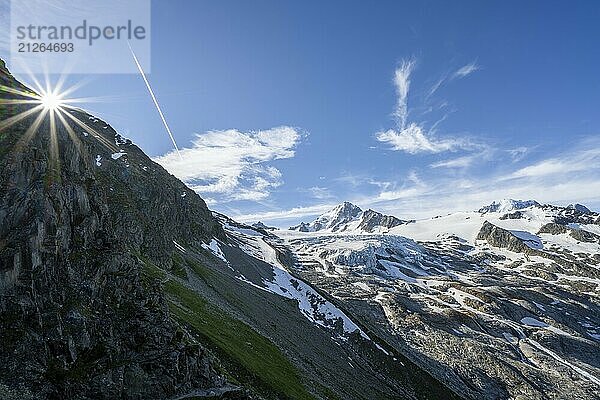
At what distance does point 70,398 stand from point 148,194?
9597 centimetres

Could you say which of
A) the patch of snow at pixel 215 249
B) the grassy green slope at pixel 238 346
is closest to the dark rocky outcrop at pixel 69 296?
the grassy green slope at pixel 238 346

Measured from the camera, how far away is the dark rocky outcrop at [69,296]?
33812 mm

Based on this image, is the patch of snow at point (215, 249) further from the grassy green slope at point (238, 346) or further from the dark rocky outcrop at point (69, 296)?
the dark rocky outcrop at point (69, 296)

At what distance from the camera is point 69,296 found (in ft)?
124

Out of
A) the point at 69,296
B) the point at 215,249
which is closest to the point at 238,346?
the point at 69,296

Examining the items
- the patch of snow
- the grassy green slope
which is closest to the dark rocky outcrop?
the grassy green slope

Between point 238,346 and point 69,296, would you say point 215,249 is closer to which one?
point 238,346

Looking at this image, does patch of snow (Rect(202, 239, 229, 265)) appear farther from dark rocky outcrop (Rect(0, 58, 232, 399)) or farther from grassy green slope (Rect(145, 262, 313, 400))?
dark rocky outcrop (Rect(0, 58, 232, 399))

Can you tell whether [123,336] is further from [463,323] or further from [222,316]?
[463,323]

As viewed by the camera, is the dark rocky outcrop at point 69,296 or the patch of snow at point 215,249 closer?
the dark rocky outcrop at point 69,296

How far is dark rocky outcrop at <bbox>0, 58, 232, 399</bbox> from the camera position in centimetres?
3381

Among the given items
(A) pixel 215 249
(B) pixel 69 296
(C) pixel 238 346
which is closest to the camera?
(B) pixel 69 296

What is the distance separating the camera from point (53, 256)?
38.8m

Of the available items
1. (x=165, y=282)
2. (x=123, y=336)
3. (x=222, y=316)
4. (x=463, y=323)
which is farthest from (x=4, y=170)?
(x=463, y=323)
